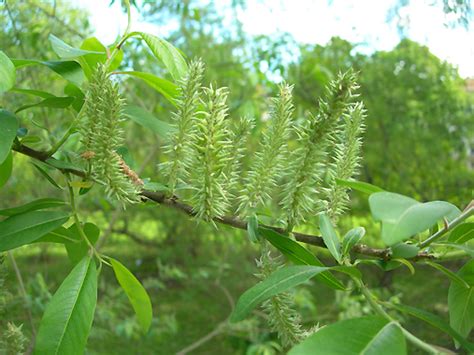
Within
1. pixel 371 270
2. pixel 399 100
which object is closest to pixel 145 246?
pixel 371 270

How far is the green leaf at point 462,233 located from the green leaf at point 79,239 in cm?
41

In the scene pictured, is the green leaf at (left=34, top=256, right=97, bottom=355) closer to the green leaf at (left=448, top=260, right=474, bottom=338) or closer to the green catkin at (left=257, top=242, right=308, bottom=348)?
the green catkin at (left=257, top=242, right=308, bottom=348)

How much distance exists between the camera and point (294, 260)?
20.1 inches

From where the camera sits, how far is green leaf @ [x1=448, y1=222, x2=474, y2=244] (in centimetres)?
48

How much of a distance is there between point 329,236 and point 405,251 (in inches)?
2.6

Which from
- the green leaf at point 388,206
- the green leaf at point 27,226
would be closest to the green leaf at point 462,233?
the green leaf at point 388,206

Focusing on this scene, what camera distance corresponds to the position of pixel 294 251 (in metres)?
0.49

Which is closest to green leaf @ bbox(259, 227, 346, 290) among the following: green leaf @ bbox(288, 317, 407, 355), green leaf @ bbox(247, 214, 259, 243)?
green leaf @ bbox(247, 214, 259, 243)

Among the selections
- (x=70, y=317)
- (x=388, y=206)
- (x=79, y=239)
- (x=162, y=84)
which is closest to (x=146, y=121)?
(x=162, y=84)

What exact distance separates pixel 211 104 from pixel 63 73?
269 mm

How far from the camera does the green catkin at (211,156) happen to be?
0.44 m

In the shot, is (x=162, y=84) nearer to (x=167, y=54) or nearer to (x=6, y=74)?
(x=167, y=54)

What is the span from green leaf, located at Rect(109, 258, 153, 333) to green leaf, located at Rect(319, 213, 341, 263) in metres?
0.23

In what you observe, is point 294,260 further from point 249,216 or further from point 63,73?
point 63,73
